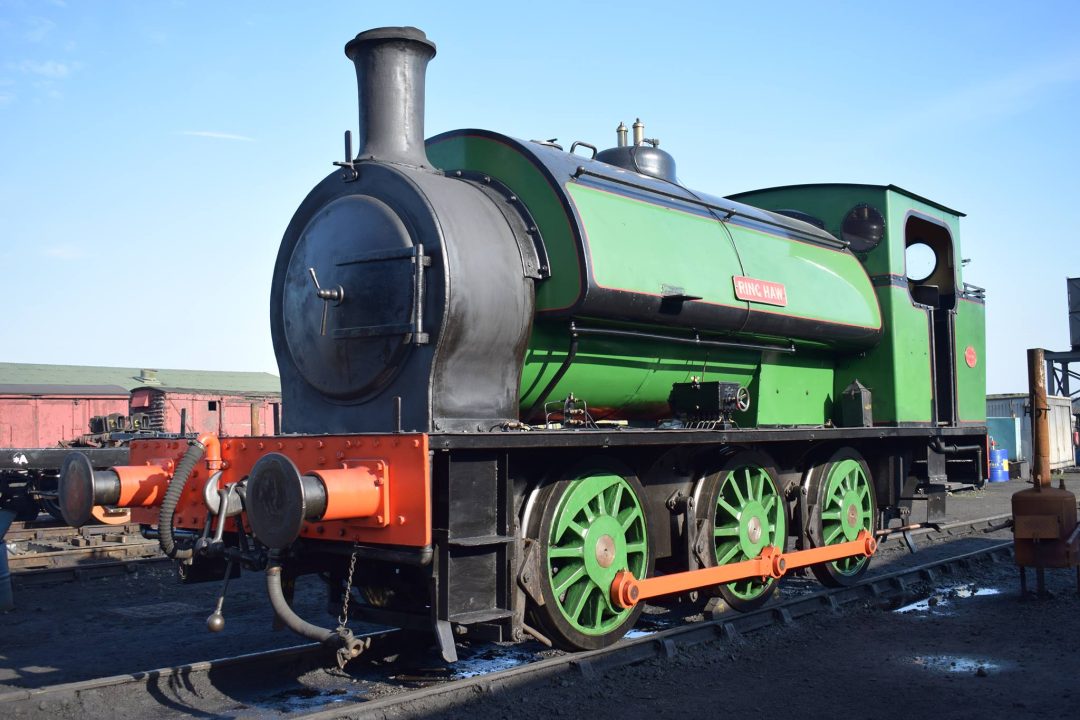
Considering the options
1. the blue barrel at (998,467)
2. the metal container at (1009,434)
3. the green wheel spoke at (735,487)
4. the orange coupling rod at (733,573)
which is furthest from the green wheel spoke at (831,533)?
the metal container at (1009,434)

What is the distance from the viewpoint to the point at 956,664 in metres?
5.94

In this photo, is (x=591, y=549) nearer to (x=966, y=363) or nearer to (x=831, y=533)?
(x=831, y=533)

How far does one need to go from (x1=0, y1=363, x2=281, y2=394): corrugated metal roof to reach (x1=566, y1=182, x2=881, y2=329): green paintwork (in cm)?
3058

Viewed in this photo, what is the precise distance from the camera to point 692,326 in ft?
21.7

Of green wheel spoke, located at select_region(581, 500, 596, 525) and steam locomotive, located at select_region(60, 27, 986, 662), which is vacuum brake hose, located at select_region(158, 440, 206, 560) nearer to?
steam locomotive, located at select_region(60, 27, 986, 662)

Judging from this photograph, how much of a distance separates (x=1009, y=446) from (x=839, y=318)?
21.9 meters

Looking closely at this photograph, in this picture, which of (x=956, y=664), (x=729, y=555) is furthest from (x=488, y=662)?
(x=956, y=664)

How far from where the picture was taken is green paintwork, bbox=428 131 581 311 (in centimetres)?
568

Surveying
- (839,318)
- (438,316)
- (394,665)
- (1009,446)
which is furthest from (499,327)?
(1009,446)

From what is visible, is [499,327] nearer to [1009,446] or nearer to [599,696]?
[599,696]

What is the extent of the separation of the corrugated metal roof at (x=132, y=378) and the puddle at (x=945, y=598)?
101 feet

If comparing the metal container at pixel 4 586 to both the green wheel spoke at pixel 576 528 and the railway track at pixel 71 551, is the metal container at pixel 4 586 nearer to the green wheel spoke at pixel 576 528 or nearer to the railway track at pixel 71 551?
the railway track at pixel 71 551

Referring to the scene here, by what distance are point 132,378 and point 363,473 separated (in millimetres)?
40348

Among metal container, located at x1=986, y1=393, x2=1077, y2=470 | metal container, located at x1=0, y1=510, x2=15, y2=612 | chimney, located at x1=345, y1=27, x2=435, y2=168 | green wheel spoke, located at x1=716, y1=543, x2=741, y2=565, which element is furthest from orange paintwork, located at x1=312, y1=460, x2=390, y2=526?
metal container, located at x1=986, y1=393, x2=1077, y2=470
